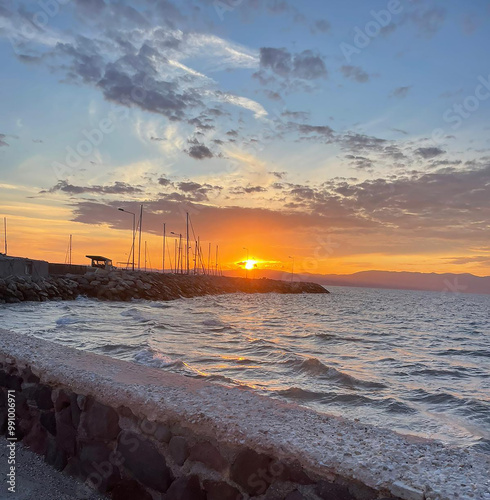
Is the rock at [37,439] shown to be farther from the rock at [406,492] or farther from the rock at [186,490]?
the rock at [406,492]

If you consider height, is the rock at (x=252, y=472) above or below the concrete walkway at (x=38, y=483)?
above

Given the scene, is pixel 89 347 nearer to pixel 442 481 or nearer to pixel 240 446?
pixel 240 446

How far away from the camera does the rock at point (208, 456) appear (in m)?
2.58

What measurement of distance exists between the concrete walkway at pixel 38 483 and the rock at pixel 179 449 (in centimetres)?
79

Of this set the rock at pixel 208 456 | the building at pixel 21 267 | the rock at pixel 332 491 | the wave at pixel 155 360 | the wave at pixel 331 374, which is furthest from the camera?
the building at pixel 21 267

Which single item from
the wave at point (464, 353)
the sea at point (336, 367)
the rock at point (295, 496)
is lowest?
the wave at point (464, 353)

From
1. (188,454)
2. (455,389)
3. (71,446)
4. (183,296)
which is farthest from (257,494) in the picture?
(183,296)

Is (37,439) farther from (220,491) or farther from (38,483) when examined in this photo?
(220,491)

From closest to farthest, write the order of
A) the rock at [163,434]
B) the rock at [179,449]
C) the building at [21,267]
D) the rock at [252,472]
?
the rock at [252,472]
the rock at [179,449]
the rock at [163,434]
the building at [21,267]

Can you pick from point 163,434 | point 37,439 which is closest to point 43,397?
point 37,439

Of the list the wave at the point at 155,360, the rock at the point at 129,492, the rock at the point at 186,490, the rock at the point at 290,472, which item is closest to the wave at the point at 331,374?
the wave at the point at 155,360

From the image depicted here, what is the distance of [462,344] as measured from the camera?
58.9 feet

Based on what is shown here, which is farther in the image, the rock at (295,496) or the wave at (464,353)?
the wave at (464,353)

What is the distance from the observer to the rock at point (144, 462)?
2777 millimetres
